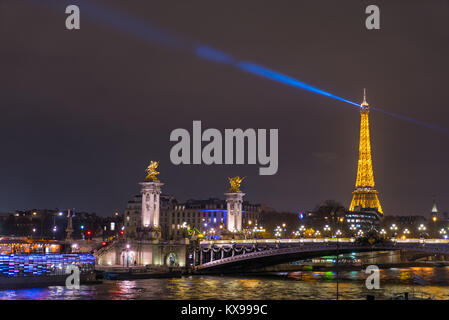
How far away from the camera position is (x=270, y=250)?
92625 mm

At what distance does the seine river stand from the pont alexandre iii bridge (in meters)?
3.75

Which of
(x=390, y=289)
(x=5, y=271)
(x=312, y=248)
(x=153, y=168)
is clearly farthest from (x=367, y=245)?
(x=5, y=271)

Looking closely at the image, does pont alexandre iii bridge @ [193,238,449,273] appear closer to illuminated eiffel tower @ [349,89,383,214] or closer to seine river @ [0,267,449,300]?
seine river @ [0,267,449,300]

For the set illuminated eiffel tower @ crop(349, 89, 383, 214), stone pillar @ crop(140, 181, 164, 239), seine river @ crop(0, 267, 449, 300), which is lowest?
seine river @ crop(0, 267, 449, 300)

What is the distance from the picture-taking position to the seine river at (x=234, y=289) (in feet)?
221

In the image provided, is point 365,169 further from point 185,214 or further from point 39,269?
point 39,269

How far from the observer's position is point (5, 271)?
75.2 m

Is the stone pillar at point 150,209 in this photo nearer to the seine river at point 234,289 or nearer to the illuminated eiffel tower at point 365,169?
the seine river at point 234,289

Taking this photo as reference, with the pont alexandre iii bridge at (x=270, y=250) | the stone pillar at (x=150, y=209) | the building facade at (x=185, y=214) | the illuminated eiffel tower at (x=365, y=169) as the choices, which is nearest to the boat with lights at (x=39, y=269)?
the stone pillar at (x=150, y=209)

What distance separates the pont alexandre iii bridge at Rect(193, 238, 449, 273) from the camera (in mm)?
87375

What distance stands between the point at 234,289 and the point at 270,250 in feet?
60.5

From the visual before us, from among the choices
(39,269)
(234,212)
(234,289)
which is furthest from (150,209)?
(234,289)

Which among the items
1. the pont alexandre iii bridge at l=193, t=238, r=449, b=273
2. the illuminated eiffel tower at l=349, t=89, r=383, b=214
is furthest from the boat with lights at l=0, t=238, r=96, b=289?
the illuminated eiffel tower at l=349, t=89, r=383, b=214
